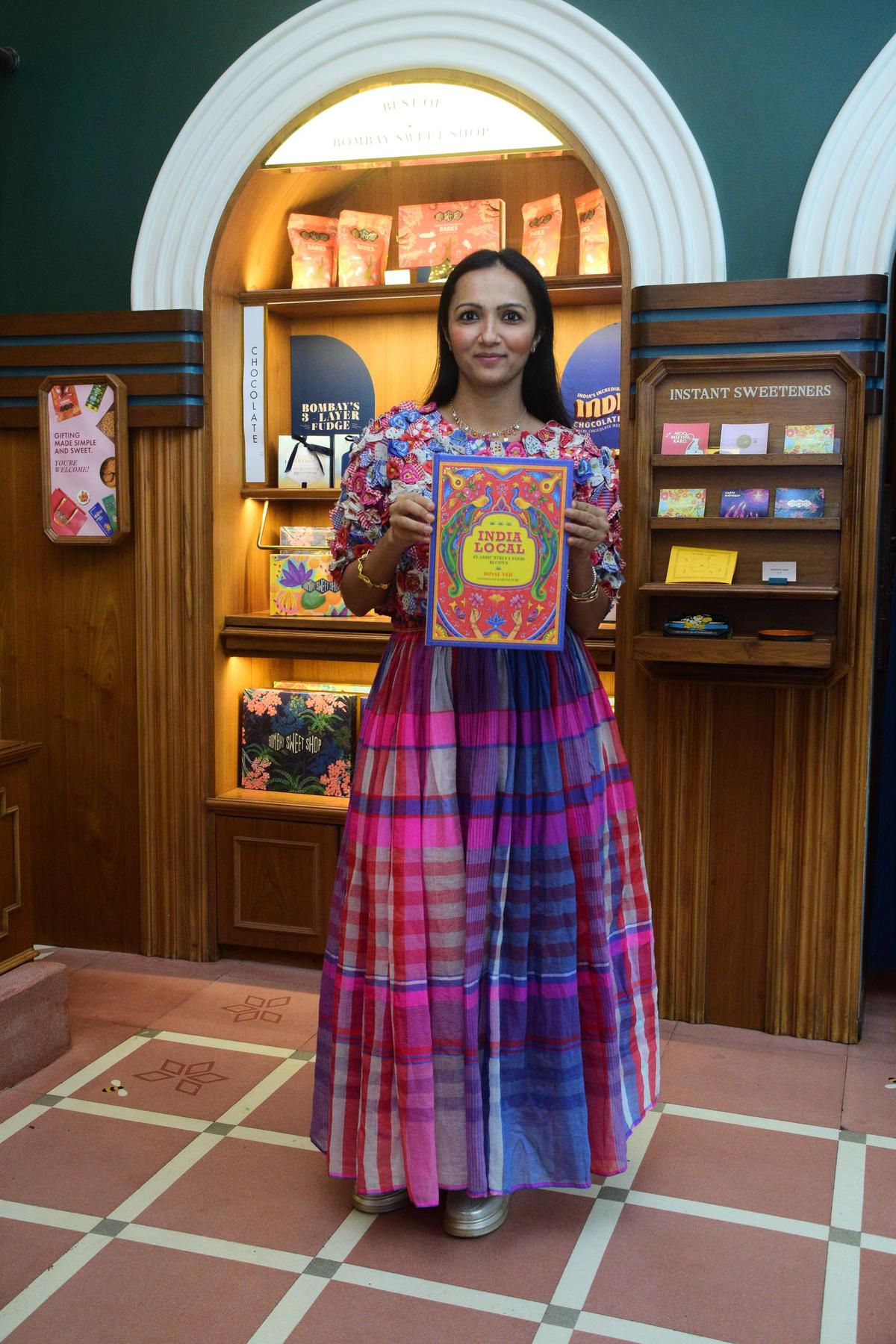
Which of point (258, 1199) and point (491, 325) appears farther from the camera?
point (258, 1199)

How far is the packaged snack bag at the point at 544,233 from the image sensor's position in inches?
146

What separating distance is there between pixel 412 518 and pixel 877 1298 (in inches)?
63.4

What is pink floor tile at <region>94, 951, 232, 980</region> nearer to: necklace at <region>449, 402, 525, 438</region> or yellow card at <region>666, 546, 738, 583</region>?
yellow card at <region>666, 546, 738, 583</region>

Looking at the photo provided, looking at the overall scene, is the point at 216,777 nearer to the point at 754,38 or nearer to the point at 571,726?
the point at 571,726

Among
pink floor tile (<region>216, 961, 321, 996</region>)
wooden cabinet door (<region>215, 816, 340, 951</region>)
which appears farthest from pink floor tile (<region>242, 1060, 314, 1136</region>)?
wooden cabinet door (<region>215, 816, 340, 951</region>)

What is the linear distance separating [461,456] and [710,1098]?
5.65ft

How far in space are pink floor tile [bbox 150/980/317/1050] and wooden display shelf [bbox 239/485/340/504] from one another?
151 centimetres

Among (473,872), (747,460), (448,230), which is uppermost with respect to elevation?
(448,230)

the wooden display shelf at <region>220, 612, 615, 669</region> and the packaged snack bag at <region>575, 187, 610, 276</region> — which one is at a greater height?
the packaged snack bag at <region>575, 187, 610, 276</region>

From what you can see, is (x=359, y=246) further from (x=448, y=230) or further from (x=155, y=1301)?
(x=155, y=1301)

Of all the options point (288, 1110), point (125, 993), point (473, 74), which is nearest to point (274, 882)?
point (125, 993)

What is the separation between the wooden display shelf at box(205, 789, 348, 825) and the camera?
3.72m

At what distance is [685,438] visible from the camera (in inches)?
124

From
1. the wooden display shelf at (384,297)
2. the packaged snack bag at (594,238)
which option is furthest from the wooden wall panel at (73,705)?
the packaged snack bag at (594,238)
